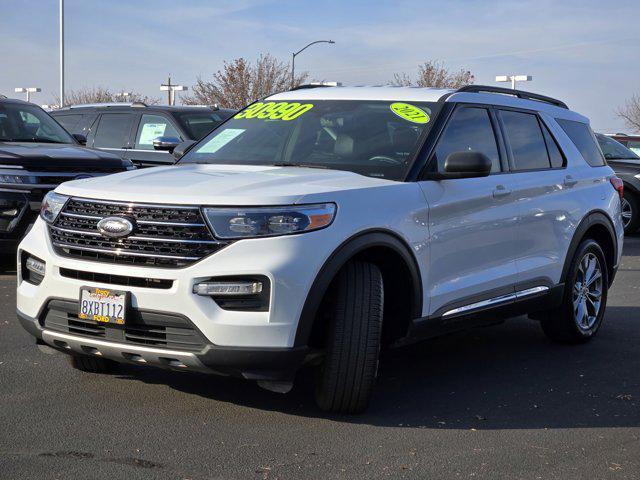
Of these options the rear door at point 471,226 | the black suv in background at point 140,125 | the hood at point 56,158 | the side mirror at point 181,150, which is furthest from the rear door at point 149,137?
the rear door at point 471,226

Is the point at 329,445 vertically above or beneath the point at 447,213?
beneath


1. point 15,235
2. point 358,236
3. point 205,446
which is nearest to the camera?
point 205,446

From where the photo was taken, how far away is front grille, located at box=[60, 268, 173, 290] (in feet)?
15.6

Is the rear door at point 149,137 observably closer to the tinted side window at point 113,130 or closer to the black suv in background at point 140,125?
the black suv in background at point 140,125

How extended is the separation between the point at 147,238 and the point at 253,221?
1.71 ft

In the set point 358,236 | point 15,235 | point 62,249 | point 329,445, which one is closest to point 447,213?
point 358,236

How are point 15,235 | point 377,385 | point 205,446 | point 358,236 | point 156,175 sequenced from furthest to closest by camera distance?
point 15,235, point 377,385, point 156,175, point 358,236, point 205,446

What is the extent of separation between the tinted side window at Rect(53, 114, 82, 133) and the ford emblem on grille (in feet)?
32.2

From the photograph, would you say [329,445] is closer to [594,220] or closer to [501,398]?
[501,398]

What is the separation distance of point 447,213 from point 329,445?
A: 5.31 feet

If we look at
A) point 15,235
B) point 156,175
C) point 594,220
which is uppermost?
point 156,175

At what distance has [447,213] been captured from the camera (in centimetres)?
568

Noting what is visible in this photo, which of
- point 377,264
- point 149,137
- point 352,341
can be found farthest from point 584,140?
point 149,137

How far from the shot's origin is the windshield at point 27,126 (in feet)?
36.0
